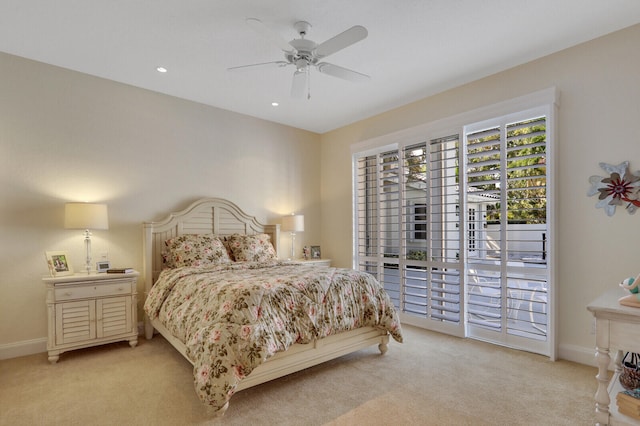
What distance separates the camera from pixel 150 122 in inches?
161

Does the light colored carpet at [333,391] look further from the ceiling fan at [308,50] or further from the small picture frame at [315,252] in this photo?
the ceiling fan at [308,50]

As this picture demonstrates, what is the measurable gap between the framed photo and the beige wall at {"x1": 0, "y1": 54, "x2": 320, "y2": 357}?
0.16 m

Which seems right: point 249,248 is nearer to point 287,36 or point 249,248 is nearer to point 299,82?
point 299,82

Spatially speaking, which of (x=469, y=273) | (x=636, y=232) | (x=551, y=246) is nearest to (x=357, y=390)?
(x=469, y=273)

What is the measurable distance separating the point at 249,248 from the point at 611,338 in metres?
3.46

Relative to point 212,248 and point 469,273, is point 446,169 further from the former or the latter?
point 212,248

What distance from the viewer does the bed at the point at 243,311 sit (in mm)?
Answer: 2217

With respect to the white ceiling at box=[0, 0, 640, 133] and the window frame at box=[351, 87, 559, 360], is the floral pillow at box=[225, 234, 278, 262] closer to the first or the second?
the window frame at box=[351, 87, 559, 360]

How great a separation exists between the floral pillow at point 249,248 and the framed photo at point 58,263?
5.39 ft

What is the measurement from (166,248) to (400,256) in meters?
2.88

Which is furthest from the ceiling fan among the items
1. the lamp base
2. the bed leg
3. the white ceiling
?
the bed leg

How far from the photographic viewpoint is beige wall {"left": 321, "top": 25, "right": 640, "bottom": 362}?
280cm

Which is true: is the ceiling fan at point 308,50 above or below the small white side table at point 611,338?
above

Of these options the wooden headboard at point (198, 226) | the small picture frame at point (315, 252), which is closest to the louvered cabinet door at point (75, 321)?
the wooden headboard at point (198, 226)
